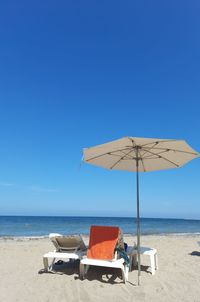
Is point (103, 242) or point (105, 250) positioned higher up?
point (103, 242)

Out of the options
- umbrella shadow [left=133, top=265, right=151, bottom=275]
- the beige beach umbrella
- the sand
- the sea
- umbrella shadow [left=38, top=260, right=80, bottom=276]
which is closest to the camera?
the sand

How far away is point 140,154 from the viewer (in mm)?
6668

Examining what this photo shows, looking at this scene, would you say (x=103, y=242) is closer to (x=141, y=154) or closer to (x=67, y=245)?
(x=67, y=245)

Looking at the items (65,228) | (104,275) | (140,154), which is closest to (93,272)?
(104,275)

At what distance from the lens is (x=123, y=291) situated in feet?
17.1

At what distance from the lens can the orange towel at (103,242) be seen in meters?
5.87

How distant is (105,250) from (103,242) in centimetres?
15

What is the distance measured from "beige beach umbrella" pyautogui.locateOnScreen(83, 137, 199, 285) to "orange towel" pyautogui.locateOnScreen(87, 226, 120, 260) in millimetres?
484

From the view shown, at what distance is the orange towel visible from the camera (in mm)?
5871

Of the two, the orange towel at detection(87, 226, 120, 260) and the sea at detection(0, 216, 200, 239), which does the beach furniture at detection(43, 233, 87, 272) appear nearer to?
the orange towel at detection(87, 226, 120, 260)

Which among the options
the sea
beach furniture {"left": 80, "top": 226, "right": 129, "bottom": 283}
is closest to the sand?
beach furniture {"left": 80, "top": 226, "right": 129, "bottom": 283}

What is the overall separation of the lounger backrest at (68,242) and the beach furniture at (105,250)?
47 cm

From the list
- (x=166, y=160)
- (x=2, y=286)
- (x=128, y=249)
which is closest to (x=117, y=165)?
(x=166, y=160)

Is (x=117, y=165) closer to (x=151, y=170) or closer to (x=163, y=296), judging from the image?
(x=151, y=170)
